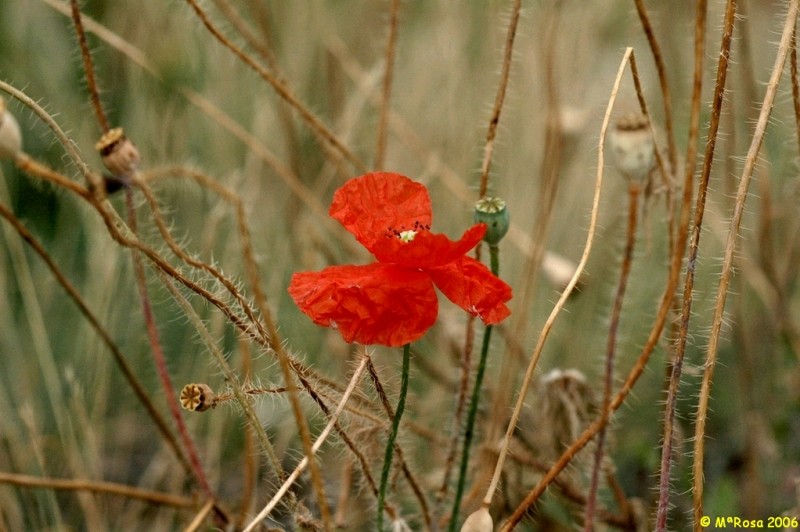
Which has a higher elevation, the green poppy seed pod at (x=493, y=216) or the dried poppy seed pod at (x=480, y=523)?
the green poppy seed pod at (x=493, y=216)

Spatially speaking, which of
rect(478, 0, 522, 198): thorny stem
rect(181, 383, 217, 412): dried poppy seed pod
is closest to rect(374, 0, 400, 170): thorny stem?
rect(478, 0, 522, 198): thorny stem

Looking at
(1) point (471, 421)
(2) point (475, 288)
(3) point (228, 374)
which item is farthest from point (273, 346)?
(1) point (471, 421)

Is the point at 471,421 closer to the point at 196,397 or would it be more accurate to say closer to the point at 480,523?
the point at 480,523

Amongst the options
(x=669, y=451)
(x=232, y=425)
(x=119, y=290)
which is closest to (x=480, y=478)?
(x=669, y=451)

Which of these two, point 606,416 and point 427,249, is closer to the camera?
point 427,249

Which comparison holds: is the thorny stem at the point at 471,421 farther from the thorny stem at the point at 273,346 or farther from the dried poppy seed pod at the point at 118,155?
the dried poppy seed pod at the point at 118,155

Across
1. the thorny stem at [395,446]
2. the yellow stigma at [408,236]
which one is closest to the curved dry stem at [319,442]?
the thorny stem at [395,446]

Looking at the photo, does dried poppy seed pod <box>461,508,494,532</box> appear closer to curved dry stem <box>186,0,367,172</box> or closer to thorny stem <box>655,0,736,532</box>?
thorny stem <box>655,0,736,532</box>
